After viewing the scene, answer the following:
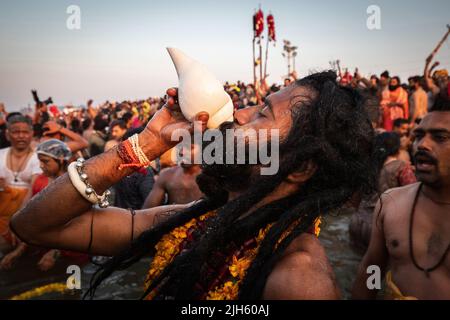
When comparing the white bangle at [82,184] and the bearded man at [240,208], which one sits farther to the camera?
the white bangle at [82,184]

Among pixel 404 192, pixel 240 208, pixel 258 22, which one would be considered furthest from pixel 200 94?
pixel 258 22

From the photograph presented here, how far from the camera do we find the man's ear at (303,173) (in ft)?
5.64

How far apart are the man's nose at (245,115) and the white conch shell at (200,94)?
4 cm

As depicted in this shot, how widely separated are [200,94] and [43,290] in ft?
11.5

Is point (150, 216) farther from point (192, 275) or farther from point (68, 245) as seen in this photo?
point (192, 275)

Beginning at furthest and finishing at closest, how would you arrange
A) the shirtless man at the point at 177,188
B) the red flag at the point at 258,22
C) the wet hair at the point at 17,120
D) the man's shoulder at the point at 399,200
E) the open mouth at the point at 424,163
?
the red flag at the point at 258,22, the wet hair at the point at 17,120, the shirtless man at the point at 177,188, the man's shoulder at the point at 399,200, the open mouth at the point at 424,163

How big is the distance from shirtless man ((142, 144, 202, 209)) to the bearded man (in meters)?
2.38

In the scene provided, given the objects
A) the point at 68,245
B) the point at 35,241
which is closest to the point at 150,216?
the point at 68,245

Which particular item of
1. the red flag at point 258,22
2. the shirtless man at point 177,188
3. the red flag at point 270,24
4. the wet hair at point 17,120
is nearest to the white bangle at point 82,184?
the shirtless man at point 177,188

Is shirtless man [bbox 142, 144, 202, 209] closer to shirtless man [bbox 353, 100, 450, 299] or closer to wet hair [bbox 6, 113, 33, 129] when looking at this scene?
wet hair [bbox 6, 113, 33, 129]

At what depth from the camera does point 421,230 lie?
90.0 inches
